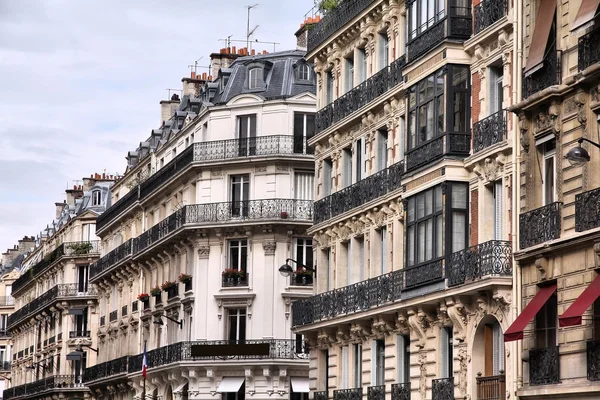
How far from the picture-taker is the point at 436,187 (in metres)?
Result: 32.7

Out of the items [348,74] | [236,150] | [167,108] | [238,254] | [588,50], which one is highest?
[167,108]

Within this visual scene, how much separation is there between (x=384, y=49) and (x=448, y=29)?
5.92 m

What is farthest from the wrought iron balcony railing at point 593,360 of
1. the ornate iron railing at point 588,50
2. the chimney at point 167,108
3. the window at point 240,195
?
the chimney at point 167,108

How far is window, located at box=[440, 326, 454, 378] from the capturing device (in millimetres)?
32688

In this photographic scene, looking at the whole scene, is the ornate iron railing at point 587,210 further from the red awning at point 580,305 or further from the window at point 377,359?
the window at point 377,359

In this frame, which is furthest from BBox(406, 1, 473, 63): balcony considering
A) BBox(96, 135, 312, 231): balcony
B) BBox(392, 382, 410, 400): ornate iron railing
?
BBox(96, 135, 312, 231): balcony

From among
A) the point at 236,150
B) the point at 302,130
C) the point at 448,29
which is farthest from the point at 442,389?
the point at 236,150

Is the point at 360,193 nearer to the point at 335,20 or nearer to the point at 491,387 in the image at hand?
the point at 335,20

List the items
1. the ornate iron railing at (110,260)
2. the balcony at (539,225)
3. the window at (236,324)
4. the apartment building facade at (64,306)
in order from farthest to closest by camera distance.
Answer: the apartment building facade at (64,306), the ornate iron railing at (110,260), the window at (236,324), the balcony at (539,225)

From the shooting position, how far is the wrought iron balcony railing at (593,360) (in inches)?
1000

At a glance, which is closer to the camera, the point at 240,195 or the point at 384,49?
the point at 384,49

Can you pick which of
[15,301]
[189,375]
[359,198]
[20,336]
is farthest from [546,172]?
[15,301]

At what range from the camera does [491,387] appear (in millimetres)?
30172

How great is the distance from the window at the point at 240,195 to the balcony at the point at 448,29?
904 inches
